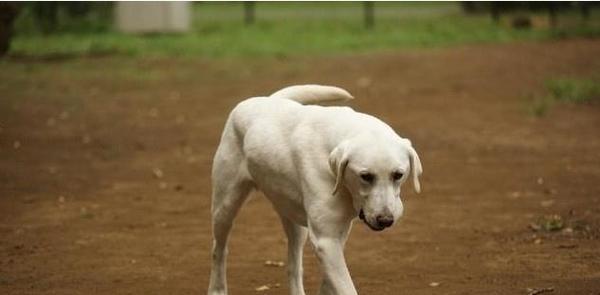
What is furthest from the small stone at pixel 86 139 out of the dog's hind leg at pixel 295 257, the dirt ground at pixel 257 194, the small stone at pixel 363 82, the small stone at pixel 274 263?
the dog's hind leg at pixel 295 257

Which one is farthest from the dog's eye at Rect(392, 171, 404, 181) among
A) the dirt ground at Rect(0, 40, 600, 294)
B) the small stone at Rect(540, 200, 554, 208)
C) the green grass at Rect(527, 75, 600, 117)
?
the green grass at Rect(527, 75, 600, 117)

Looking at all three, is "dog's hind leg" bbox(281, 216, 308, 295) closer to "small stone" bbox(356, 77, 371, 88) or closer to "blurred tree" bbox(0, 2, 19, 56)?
"small stone" bbox(356, 77, 371, 88)

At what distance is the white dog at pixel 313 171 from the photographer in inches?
206

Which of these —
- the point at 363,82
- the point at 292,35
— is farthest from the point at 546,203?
the point at 292,35

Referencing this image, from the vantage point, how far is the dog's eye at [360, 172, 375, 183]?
17.1ft

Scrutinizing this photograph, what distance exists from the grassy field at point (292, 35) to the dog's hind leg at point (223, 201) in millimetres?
16580

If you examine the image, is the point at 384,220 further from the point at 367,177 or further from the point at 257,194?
the point at 257,194

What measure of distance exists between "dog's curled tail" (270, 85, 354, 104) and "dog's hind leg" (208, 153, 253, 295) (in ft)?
1.55

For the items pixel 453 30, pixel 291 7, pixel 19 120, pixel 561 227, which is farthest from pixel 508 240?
pixel 291 7

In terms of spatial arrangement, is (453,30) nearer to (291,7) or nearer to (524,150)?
(291,7)

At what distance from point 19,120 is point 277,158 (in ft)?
31.9

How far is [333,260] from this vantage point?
5.50m

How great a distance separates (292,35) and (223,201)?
20.3 meters

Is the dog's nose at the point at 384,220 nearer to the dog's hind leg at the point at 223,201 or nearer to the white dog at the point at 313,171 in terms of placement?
the white dog at the point at 313,171
